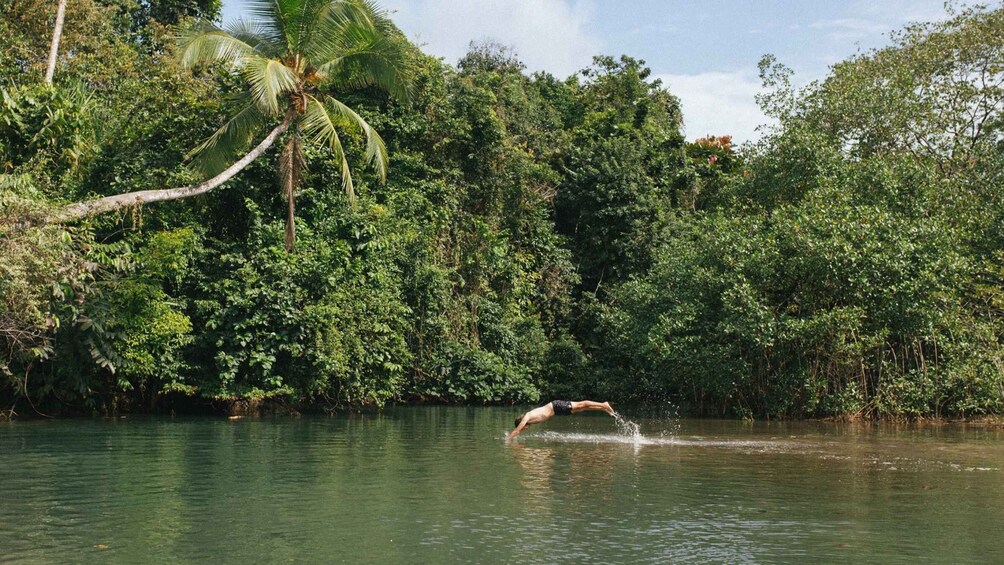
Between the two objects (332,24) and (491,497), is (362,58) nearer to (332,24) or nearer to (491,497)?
(332,24)

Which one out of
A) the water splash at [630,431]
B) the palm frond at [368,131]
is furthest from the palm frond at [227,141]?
the water splash at [630,431]

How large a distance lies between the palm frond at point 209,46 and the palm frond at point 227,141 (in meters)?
1.19

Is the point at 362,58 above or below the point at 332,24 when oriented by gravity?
below

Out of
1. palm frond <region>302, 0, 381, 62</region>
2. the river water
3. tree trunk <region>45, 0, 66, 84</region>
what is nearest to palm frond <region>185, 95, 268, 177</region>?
palm frond <region>302, 0, 381, 62</region>

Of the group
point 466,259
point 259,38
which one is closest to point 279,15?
point 259,38

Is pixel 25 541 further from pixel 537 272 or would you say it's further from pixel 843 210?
pixel 537 272

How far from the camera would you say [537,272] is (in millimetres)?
35469

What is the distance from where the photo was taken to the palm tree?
2238 centimetres

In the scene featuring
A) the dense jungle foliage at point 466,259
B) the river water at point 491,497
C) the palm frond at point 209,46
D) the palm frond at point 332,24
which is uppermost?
the palm frond at point 332,24

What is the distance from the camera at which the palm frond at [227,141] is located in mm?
23594

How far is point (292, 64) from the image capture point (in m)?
23.5

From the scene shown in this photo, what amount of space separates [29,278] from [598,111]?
27061 millimetres

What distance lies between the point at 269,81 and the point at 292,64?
2311mm

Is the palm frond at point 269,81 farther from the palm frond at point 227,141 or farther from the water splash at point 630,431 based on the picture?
the water splash at point 630,431
